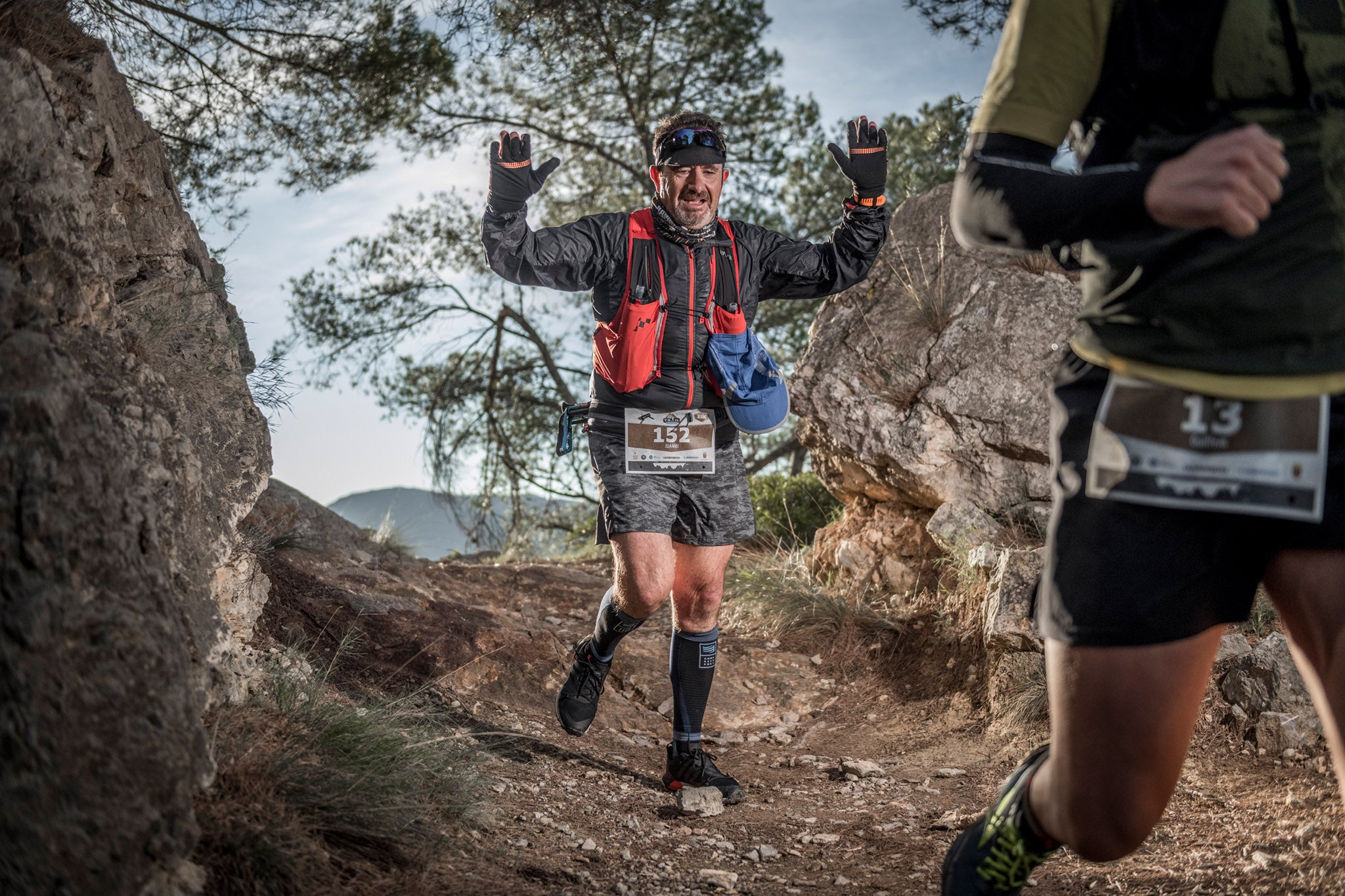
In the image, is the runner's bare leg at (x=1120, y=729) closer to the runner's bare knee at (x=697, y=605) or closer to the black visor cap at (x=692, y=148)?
the runner's bare knee at (x=697, y=605)

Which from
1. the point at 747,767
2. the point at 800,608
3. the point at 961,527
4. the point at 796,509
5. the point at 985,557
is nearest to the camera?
the point at 747,767

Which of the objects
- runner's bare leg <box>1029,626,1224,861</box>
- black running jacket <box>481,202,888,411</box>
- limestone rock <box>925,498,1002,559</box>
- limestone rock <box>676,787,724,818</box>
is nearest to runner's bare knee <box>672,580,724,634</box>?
limestone rock <box>676,787,724,818</box>

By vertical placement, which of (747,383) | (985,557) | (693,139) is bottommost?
(985,557)

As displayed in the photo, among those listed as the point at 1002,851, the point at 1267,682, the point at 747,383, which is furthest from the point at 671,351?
the point at 1267,682

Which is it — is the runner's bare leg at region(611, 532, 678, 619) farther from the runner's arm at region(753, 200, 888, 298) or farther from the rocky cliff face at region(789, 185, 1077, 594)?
the rocky cliff face at region(789, 185, 1077, 594)

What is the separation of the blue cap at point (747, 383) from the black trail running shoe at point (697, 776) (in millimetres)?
1299

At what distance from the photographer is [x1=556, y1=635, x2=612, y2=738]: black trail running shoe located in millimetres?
4082

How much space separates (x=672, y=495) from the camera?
150 inches

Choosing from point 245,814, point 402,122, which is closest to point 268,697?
point 245,814

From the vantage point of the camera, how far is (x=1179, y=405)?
141 cm

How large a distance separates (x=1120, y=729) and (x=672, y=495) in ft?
8.06

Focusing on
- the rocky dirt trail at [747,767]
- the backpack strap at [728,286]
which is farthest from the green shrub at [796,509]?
the backpack strap at [728,286]

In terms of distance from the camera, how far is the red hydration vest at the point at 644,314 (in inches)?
145

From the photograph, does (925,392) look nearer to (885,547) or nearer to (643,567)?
(885,547)
